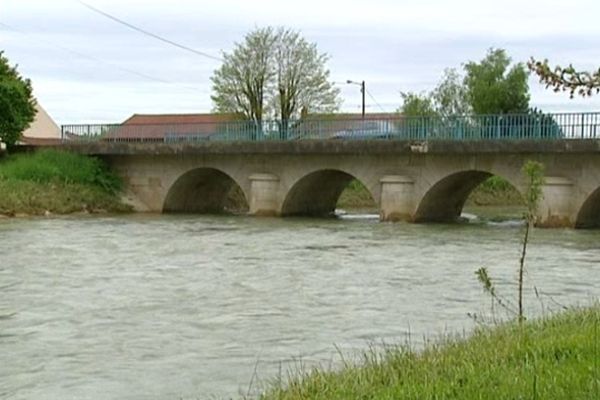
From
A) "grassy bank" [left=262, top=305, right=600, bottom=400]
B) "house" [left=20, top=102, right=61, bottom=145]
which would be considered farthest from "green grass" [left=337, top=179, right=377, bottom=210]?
"grassy bank" [left=262, top=305, right=600, bottom=400]

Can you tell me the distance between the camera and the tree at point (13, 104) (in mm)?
39688

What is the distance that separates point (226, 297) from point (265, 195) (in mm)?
21949

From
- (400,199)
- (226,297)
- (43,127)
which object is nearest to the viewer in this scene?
(226,297)

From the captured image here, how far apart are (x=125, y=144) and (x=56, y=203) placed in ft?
16.0

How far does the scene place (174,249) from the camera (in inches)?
918

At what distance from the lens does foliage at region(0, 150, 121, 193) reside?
37.8 meters

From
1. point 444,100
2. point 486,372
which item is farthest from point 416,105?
point 486,372

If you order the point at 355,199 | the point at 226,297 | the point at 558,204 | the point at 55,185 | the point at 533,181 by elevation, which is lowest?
the point at 226,297

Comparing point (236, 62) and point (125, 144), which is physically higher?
point (236, 62)

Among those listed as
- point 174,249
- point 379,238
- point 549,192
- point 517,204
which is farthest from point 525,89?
point 174,249

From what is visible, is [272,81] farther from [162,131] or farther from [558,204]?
[558,204]

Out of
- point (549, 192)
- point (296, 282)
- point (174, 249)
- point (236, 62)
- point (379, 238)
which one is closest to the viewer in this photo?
point (296, 282)

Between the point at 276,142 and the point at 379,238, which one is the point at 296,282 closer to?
the point at 379,238

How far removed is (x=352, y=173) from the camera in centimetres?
3569
